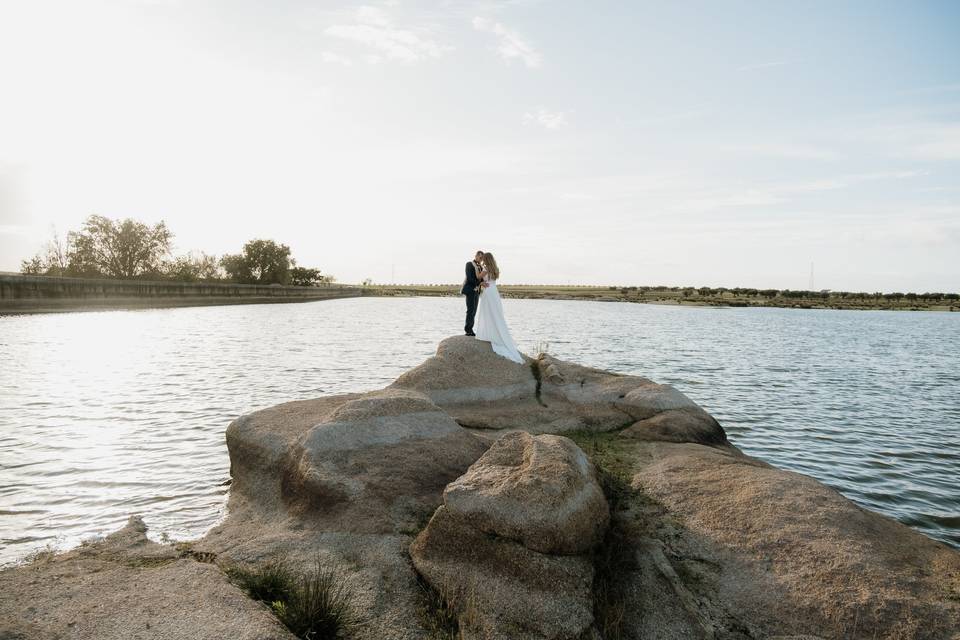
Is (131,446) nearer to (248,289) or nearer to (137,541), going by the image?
(137,541)

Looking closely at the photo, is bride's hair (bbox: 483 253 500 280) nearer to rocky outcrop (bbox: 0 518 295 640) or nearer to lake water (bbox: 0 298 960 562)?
lake water (bbox: 0 298 960 562)

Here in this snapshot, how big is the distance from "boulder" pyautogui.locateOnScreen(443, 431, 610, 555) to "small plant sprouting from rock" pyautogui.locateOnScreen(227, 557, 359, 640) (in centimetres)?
152

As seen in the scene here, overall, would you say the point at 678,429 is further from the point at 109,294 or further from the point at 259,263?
the point at 259,263

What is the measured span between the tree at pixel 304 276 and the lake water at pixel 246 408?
94138 mm

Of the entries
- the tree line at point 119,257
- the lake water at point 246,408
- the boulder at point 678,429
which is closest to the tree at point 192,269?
the tree line at point 119,257

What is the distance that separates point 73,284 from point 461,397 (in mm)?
60395

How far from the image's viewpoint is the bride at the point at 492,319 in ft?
55.3

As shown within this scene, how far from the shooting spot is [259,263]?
118 m

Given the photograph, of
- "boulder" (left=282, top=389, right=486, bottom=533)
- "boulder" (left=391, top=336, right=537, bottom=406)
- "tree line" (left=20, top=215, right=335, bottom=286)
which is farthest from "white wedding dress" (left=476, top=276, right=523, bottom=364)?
"tree line" (left=20, top=215, right=335, bottom=286)

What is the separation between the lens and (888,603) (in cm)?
566

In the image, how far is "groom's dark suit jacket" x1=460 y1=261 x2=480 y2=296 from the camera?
18.3 m

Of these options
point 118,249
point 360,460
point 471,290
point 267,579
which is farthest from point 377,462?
point 118,249

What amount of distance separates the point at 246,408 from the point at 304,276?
128 meters

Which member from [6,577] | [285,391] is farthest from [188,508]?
[285,391]
